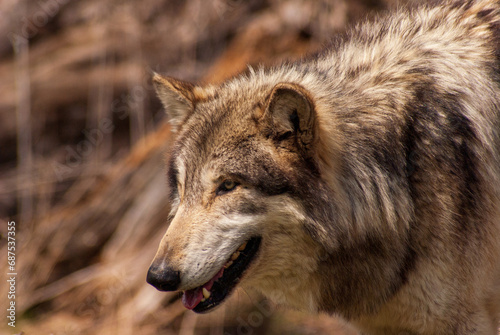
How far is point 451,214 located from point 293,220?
3.01 ft

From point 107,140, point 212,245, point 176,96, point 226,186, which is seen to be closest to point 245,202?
point 226,186

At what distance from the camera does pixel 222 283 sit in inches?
122

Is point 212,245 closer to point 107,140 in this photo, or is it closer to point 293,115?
point 293,115

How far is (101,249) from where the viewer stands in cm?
720

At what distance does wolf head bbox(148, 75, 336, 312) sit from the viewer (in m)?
2.87

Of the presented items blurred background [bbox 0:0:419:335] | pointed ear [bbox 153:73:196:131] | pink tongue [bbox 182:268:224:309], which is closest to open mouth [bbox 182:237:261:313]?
pink tongue [bbox 182:268:224:309]

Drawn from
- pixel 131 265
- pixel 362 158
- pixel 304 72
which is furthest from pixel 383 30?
pixel 131 265

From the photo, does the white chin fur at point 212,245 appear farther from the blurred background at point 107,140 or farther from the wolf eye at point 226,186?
the blurred background at point 107,140

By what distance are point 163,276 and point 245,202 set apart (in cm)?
60

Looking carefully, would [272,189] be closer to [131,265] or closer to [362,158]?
[362,158]

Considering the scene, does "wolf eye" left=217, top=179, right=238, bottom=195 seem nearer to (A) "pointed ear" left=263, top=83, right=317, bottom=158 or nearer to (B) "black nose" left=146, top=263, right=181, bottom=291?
(A) "pointed ear" left=263, top=83, right=317, bottom=158

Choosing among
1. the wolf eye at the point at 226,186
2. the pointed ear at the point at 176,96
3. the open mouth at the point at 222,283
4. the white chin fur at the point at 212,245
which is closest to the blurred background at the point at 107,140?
the pointed ear at the point at 176,96

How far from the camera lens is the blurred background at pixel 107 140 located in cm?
676

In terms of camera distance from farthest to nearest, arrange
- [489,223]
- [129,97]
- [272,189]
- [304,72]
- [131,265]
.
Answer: [129,97], [131,265], [304,72], [489,223], [272,189]
